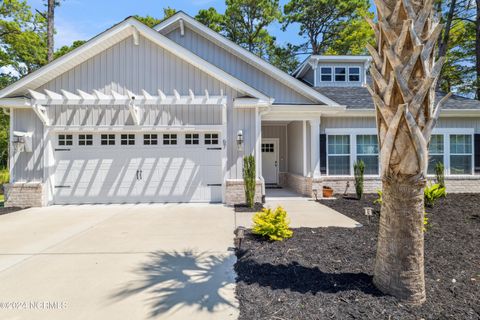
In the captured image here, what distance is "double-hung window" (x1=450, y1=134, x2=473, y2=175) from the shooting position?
10.5 meters

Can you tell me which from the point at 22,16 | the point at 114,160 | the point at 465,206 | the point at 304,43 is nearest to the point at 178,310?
the point at 114,160

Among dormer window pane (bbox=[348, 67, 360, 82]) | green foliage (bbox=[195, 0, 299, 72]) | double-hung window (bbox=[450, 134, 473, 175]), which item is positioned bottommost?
double-hung window (bbox=[450, 134, 473, 175])

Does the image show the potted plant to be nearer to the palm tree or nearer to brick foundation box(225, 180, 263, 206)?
brick foundation box(225, 180, 263, 206)

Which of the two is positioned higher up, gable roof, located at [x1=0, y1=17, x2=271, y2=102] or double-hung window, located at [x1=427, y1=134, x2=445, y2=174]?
gable roof, located at [x1=0, y1=17, x2=271, y2=102]

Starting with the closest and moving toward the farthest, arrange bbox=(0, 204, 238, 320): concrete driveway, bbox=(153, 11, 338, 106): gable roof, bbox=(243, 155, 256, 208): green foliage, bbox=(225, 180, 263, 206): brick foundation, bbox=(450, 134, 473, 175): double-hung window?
bbox=(0, 204, 238, 320): concrete driveway → bbox=(243, 155, 256, 208): green foliage → bbox=(225, 180, 263, 206): brick foundation → bbox=(153, 11, 338, 106): gable roof → bbox=(450, 134, 473, 175): double-hung window

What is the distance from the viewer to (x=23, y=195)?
8219 millimetres

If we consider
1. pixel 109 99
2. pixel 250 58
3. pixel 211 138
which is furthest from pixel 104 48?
pixel 250 58

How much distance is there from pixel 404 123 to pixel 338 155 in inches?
323

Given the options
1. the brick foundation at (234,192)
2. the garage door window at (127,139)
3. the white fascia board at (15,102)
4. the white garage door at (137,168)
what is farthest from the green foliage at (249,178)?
the white fascia board at (15,102)

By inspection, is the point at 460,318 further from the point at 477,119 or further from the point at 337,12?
the point at 337,12

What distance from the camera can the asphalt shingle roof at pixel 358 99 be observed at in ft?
34.3

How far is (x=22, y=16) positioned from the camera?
17.6 meters

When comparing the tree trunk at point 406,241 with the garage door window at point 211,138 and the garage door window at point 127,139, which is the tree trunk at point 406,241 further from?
the garage door window at point 127,139

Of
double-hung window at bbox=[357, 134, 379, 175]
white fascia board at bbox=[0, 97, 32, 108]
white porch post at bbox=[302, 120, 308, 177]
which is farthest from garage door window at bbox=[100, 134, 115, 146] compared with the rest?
double-hung window at bbox=[357, 134, 379, 175]
